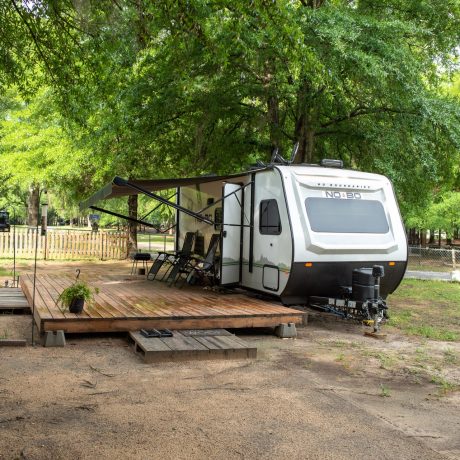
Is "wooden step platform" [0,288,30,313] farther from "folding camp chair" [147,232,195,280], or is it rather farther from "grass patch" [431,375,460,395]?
"grass patch" [431,375,460,395]

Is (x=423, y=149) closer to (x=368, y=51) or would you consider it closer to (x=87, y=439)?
(x=368, y=51)

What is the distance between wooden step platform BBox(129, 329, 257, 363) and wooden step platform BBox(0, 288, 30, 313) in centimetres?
297

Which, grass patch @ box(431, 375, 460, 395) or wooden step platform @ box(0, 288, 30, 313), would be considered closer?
grass patch @ box(431, 375, 460, 395)

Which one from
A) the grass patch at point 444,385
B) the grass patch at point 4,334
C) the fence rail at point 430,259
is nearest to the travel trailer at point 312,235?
the grass patch at point 444,385

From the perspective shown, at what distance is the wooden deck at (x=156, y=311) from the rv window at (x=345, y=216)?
1.53m

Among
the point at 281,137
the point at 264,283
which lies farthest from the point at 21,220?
the point at 264,283

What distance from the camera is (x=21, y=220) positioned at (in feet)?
269

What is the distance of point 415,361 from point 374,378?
1.12m

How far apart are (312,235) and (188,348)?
3.14m

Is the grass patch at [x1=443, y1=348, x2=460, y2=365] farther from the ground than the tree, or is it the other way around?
the tree

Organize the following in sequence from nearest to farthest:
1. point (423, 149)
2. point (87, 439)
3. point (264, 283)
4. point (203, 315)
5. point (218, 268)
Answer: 1. point (87, 439)
2. point (203, 315)
3. point (264, 283)
4. point (218, 268)
5. point (423, 149)

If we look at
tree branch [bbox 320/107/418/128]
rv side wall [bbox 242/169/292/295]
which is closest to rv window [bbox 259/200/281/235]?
rv side wall [bbox 242/169/292/295]

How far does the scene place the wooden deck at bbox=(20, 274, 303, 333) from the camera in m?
7.20

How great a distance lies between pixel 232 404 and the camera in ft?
15.9
